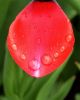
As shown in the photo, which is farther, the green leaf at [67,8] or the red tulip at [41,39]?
the green leaf at [67,8]

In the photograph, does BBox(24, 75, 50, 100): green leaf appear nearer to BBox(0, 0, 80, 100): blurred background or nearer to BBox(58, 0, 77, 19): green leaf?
BBox(0, 0, 80, 100): blurred background

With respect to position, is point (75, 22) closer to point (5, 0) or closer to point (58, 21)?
point (5, 0)

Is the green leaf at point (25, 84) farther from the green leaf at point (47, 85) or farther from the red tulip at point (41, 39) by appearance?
the red tulip at point (41, 39)

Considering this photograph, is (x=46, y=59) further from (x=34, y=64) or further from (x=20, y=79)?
(x=20, y=79)

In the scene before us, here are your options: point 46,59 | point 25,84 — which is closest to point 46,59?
point 46,59

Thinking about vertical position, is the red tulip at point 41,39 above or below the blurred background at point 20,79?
above

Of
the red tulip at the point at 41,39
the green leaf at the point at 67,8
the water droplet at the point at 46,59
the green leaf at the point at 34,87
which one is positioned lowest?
the green leaf at the point at 34,87

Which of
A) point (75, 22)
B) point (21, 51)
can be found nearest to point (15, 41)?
point (21, 51)

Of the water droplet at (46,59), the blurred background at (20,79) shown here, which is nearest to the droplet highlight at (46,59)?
the water droplet at (46,59)

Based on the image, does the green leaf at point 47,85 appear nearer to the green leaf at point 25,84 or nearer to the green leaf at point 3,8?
the green leaf at point 25,84

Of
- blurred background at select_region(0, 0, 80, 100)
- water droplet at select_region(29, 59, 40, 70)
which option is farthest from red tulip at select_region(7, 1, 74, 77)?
blurred background at select_region(0, 0, 80, 100)
